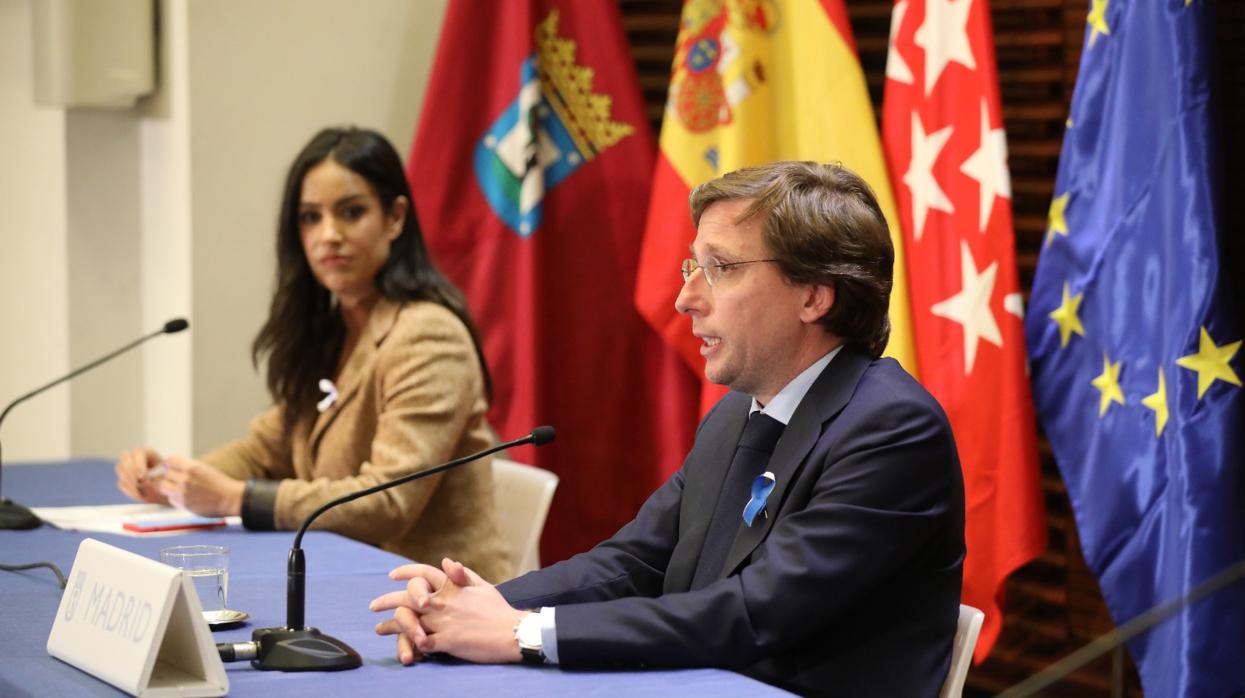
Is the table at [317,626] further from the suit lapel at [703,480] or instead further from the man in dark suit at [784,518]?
the suit lapel at [703,480]

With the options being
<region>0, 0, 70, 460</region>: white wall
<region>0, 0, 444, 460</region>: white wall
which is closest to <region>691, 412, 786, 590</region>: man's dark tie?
<region>0, 0, 444, 460</region>: white wall

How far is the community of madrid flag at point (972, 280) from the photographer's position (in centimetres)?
346

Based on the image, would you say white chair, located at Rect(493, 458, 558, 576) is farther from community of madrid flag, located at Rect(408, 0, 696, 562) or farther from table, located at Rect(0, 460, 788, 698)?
community of madrid flag, located at Rect(408, 0, 696, 562)

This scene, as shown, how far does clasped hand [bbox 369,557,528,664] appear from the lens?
6.53 feet

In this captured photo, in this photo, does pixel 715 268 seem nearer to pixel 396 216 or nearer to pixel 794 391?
pixel 794 391

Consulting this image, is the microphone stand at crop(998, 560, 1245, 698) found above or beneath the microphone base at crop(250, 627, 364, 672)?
above

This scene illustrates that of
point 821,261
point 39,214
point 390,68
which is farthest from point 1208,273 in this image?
point 39,214

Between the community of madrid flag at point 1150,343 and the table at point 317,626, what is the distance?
1.56 meters

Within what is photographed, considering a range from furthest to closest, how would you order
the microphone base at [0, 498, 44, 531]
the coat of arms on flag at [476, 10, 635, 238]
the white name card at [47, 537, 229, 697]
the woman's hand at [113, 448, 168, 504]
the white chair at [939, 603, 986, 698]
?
1. the coat of arms on flag at [476, 10, 635, 238]
2. the woman's hand at [113, 448, 168, 504]
3. the microphone base at [0, 498, 44, 531]
4. the white chair at [939, 603, 986, 698]
5. the white name card at [47, 537, 229, 697]

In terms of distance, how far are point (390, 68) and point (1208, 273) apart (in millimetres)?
2722

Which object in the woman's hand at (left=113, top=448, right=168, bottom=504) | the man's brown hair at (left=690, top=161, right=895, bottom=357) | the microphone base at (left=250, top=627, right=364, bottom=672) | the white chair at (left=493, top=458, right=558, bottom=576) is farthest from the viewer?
the white chair at (left=493, top=458, right=558, bottom=576)

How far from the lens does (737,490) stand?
2295 mm

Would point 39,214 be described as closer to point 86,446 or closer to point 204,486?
point 86,446

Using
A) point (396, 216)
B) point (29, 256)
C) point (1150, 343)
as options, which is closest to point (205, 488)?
point (396, 216)
